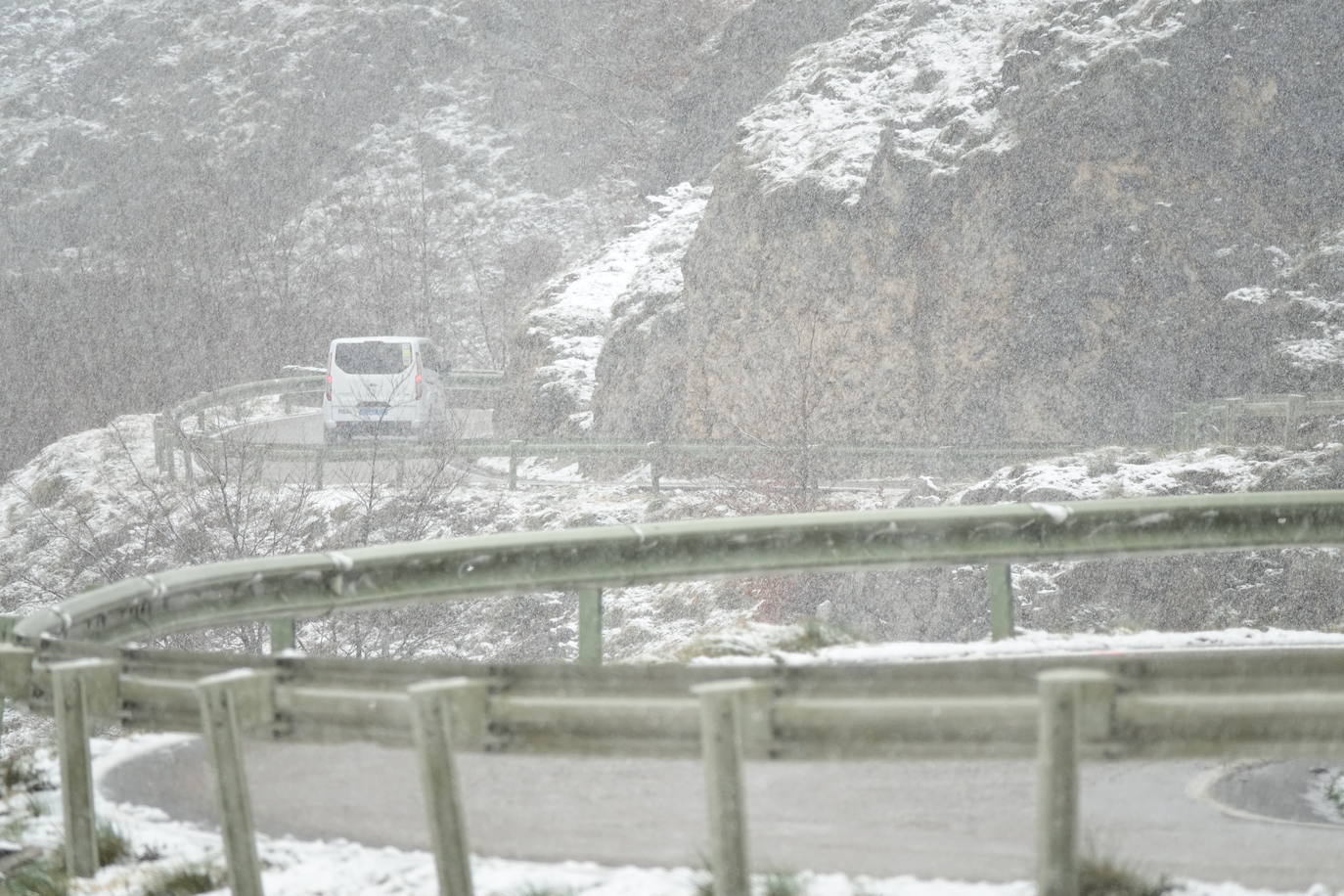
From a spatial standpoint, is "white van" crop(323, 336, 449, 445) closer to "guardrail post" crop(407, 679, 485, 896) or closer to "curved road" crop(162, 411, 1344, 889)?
"curved road" crop(162, 411, 1344, 889)

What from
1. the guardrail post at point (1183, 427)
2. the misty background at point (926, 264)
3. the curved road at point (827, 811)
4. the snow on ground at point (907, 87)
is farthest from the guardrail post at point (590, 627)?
the snow on ground at point (907, 87)

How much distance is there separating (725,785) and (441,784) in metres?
0.72

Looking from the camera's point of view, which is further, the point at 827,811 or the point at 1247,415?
the point at 1247,415

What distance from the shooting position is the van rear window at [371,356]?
98.4 feet

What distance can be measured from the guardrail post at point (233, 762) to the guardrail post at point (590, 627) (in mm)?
2838

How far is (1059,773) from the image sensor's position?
333 cm

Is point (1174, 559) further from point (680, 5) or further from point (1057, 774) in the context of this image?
point (680, 5)

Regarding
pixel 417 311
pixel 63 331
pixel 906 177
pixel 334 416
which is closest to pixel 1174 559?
pixel 906 177

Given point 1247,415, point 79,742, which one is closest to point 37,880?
point 79,742

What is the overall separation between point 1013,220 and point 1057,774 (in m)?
27.0

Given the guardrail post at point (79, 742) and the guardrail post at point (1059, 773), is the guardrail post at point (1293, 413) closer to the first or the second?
the guardrail post at point (79, 742)

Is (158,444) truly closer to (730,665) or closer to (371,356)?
(371,356)

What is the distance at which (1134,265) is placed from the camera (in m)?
28.4

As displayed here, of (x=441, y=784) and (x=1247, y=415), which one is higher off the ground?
(x=441, y=784)
